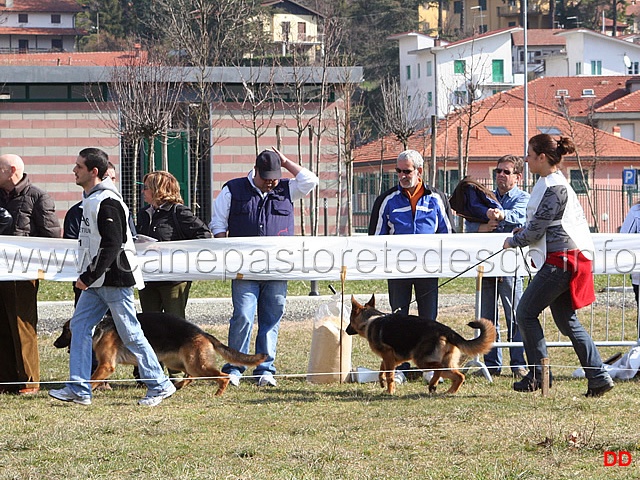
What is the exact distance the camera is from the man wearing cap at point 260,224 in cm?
917

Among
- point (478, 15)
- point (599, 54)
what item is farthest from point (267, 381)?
point (478, 15)

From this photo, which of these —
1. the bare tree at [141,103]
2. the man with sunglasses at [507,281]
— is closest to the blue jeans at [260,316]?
the man with sunglasses at [507,281]

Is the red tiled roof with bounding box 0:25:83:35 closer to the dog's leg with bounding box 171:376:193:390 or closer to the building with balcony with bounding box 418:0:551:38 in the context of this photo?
the building with balcony with bounding box 418:0:551:38

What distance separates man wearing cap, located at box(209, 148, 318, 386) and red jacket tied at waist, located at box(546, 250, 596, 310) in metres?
2.37

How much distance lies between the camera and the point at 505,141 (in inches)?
2196

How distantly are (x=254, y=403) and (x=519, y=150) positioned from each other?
4817cm

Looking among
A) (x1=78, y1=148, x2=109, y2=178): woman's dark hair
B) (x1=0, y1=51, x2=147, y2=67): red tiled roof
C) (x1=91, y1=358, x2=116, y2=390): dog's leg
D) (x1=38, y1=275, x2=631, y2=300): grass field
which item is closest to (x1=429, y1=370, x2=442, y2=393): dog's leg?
(x1=91, y1=358, x2=116, y2=390): dog's leg

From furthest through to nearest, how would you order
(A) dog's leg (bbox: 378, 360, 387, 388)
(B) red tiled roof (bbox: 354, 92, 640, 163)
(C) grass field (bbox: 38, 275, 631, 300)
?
(B) red tiled roof (bbox: 354, 92, 640, 163) < (C) grass field (bbox: 38, 275, 631, 300) < (A) dog's leg (bbox: 378, 360, 387, 388)

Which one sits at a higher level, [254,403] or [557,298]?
[557,298]

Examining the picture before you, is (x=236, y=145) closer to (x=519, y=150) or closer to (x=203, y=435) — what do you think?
(x=203, y=435)

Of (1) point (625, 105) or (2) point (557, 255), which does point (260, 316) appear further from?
(1) point (625, 105)

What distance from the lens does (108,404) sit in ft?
27.0

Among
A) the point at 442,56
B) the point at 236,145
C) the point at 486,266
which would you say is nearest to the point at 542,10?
the point at 442,56

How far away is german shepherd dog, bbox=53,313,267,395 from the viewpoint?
8594mm
